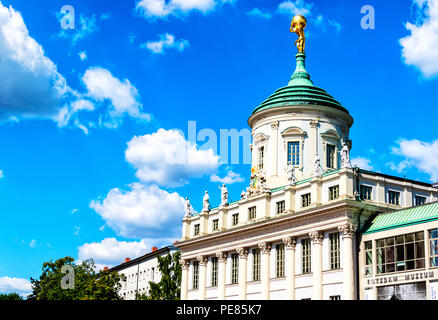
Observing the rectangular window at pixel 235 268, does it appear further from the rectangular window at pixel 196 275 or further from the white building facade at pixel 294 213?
the rectangular window at pixel 196 275

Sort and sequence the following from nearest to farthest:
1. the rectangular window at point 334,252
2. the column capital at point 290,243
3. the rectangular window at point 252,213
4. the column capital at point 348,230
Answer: the column capital at point 348,230 < the rectangular window at point 334,252 < the column capital at point 290,243 < the rectangular window at point 252,213

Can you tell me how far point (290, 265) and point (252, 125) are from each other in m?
22.8

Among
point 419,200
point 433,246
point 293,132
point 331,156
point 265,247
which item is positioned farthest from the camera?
point 331,156

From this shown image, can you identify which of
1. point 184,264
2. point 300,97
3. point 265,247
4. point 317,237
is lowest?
point 184,264

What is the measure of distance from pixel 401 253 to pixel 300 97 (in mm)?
26374

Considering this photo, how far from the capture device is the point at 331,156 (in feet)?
235

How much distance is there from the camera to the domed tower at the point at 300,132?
7056cm

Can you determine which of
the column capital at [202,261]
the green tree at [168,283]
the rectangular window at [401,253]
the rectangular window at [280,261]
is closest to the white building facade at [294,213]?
the column capital at [202,261]

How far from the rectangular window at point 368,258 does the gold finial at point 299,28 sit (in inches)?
1274

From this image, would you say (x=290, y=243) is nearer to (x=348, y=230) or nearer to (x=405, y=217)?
(x=348, y=230)

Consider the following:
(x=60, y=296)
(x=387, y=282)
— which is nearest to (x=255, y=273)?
(x=387, y=282)

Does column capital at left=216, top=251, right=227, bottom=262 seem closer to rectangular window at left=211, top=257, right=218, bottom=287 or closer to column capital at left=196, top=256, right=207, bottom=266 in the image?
rectangular window at left=211, top=257, right=218, bottom=287

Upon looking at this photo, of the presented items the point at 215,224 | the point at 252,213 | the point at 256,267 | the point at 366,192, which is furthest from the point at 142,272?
the point at 366,192

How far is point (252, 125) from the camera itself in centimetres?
7656
